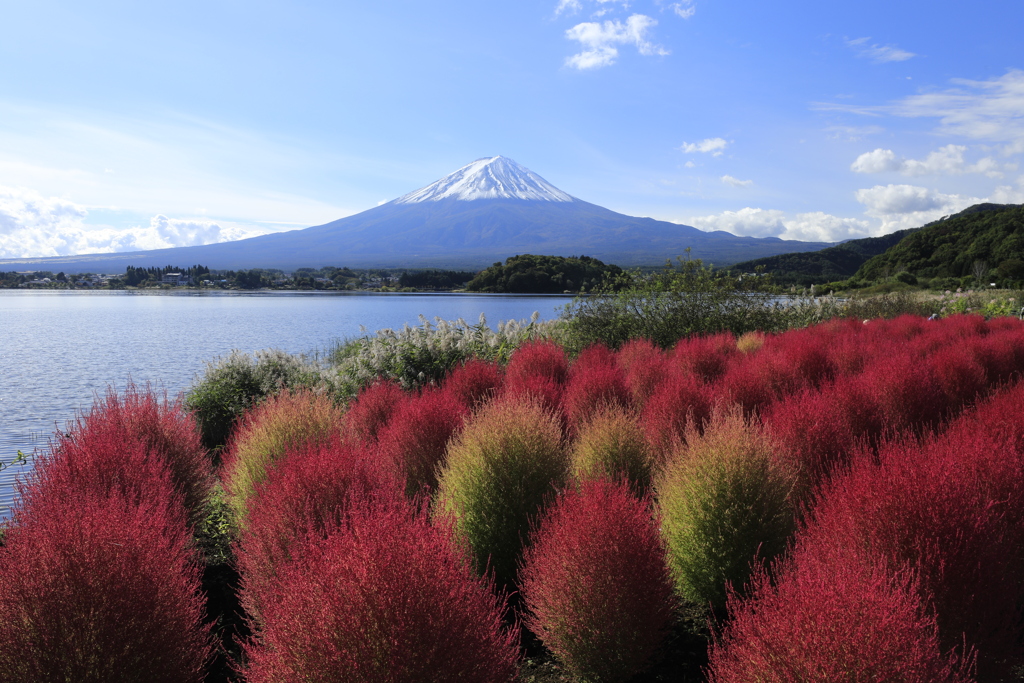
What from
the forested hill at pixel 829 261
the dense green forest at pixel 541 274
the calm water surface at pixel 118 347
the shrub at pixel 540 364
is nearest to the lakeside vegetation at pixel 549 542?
the shrub at pixel 540 364

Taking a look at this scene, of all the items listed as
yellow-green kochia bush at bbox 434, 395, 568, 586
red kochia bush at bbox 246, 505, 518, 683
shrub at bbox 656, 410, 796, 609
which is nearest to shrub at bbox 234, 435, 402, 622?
yellow-green kochia bush at bbox 434, 395, 568, 586

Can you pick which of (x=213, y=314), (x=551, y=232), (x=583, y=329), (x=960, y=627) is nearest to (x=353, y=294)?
(x=213, y=314)

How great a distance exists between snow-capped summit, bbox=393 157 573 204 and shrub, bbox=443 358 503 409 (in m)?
150

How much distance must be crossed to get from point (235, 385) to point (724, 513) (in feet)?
30.3

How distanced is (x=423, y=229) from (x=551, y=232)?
3306 centimetres

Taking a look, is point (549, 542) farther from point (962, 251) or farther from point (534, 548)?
point (962, 251)

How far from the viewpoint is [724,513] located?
3.88m

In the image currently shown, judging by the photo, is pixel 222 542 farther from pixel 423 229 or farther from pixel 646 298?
pixel 423 229

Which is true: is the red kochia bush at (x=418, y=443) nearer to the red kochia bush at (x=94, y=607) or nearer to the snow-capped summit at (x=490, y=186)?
the red kochia bush at (x=94, y=607)

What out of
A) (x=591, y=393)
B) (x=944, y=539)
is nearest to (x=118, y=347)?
(x=591, y=393)

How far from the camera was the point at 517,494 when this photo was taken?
4.42 m

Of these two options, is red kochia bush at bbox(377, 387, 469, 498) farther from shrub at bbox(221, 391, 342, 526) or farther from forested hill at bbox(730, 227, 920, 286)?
forested hill at bbox(730, 227, 920, 286)

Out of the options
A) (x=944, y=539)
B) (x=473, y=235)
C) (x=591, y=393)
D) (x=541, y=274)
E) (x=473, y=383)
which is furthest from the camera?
(x=473, y=235)

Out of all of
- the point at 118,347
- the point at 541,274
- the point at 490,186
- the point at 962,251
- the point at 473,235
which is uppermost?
the point at 490,186
